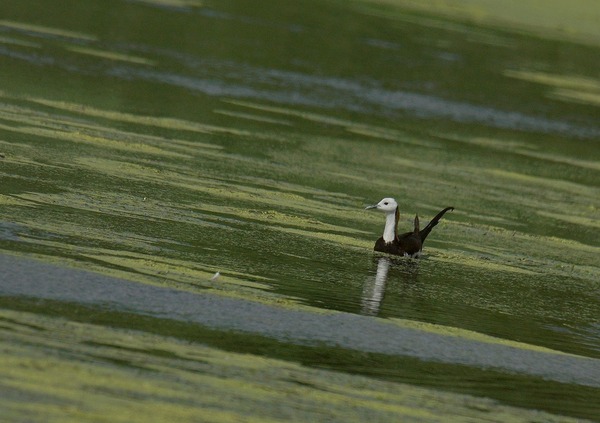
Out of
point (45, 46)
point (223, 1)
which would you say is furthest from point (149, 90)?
point (223, 1)

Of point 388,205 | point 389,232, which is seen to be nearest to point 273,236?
point 389,232

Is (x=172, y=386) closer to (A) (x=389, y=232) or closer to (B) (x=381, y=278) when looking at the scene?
(B) (x=381, y=278)

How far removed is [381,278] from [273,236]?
3.74ft

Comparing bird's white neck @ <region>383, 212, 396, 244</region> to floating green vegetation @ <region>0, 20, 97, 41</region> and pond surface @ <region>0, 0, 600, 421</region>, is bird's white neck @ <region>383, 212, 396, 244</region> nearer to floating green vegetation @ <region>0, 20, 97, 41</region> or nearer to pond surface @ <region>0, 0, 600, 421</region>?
pond surface @ <region>0, 0, 600, 421</region>

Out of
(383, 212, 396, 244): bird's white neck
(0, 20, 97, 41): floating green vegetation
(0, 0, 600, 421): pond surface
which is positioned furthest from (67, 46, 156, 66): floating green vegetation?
(383, 212, 396, 244): bird's white neck

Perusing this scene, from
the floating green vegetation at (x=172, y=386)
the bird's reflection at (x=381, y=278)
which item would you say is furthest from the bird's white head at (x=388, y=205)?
the floating green vegetation at (x=172, y=386)

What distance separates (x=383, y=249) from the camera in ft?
41.6

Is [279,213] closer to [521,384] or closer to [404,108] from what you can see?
[521,384]

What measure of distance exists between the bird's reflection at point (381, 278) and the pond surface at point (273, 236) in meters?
0.03

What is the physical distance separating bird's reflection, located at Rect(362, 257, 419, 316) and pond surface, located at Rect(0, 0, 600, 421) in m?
0.03

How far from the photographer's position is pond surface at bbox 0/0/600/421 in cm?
802

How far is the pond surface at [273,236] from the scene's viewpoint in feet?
26.3

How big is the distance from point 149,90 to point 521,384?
38.5 ft

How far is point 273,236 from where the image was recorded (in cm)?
1230
